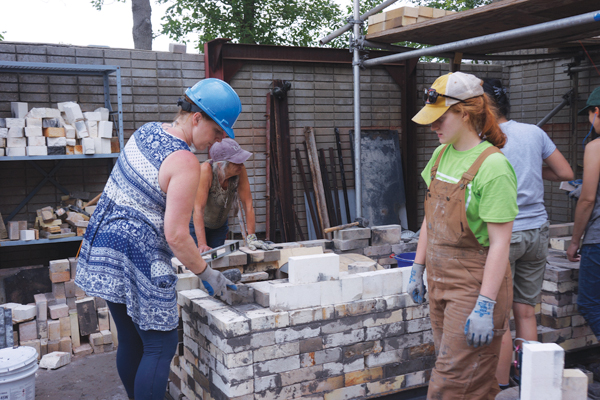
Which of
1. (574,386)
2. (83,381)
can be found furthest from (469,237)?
(83,381)

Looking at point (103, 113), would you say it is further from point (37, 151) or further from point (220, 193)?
point (220, 193)

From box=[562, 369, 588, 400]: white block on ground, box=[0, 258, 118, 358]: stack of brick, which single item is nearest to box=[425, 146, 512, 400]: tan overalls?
box=[562, 369, 588, 400]: white block on ground

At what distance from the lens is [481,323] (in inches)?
78.0

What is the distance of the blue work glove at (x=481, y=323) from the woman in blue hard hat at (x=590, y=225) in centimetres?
155

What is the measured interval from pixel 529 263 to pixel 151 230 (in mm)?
2049

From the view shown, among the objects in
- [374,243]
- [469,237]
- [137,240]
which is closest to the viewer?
[469,237]

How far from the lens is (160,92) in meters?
6.27

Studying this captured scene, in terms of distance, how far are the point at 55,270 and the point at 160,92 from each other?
2.61 meters

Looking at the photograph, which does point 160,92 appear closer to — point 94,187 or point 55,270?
point 94,187

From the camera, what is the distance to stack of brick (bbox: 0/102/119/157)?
485 cm

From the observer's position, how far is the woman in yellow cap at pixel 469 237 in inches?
78.5

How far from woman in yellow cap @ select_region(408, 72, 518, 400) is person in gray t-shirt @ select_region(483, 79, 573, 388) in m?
0.69

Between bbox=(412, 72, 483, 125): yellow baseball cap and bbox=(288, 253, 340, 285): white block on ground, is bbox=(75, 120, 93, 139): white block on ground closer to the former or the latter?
bbox=(288, 253, 340, 285): white block on ground

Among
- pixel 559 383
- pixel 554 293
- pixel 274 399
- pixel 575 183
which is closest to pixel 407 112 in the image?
pixel 575 183
